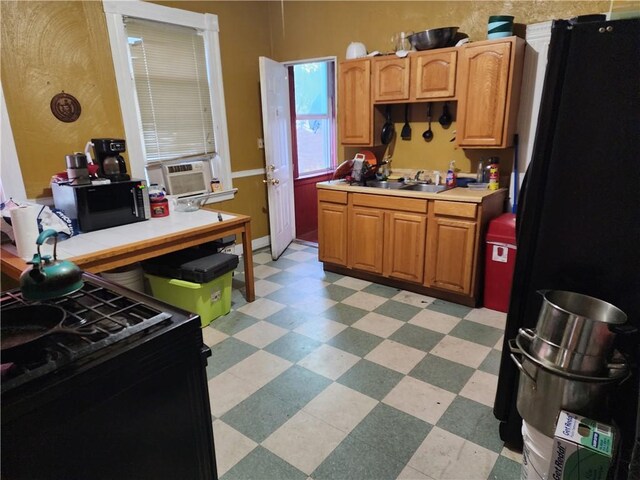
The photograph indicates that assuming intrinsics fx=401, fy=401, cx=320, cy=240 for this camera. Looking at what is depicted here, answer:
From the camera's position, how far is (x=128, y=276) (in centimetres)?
282

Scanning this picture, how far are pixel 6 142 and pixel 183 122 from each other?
4.67ft

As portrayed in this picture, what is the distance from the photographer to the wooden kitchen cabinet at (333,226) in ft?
12.1

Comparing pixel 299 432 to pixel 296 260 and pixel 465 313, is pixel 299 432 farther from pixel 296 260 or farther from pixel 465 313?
pixel 296 260

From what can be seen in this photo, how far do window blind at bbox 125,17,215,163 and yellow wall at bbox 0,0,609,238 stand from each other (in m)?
0.24

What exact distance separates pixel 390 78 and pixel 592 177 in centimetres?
236

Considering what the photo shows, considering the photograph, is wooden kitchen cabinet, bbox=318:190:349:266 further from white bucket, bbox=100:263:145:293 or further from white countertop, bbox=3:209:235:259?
white bucket, bbox=100:263:145:293

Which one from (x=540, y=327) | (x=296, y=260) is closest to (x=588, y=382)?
(x=540, y=327)

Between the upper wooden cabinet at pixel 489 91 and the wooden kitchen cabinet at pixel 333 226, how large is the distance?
47.1 inches

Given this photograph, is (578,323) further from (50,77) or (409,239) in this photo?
(50,77)

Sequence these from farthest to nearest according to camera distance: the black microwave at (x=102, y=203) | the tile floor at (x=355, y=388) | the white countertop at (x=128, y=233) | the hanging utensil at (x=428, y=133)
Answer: the hanging utensil at (x=428, y=133) → the black microwave at (x=102, y=203) → the white countertop at (x=128, y=233) → the tile floor at (x=355, y=388)

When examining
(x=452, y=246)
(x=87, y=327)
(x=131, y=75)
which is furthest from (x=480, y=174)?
(x=87, y=327)

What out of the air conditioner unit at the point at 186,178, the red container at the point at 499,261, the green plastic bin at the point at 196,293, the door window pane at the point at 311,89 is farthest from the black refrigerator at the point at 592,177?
the door window pane at the point at 311,89

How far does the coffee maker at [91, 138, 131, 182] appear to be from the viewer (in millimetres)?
2809

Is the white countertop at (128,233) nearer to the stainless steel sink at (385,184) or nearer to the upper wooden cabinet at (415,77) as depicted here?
the stainless steel sink at (385,184)
